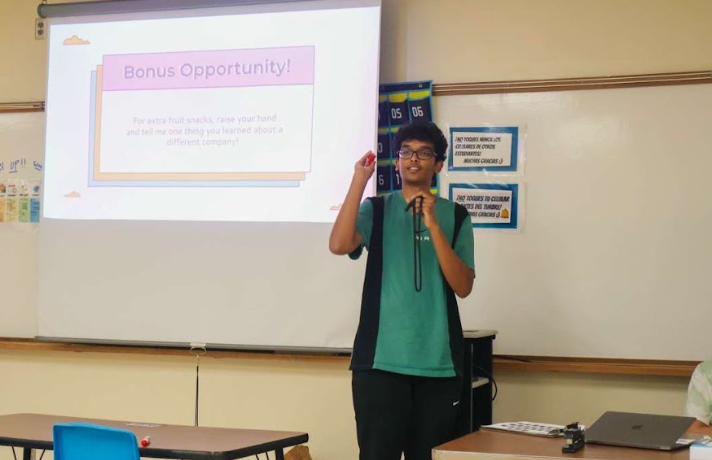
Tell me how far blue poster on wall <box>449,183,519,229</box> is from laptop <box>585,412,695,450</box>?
1480 millimetres

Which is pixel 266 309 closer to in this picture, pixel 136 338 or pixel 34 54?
pixel 136 338

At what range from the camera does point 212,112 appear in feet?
12.4

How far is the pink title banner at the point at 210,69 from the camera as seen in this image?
369 cm

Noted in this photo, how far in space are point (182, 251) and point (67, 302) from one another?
1.90ft

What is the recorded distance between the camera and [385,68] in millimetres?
3689

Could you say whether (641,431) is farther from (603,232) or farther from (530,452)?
(603,232)

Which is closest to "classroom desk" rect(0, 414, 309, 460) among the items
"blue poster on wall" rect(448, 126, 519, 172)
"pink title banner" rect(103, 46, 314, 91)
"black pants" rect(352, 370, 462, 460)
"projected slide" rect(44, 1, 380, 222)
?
"black pants" rect(352, 370, 462, 460)

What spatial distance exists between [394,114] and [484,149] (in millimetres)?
388

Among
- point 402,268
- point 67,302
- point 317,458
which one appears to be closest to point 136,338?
point 67,302

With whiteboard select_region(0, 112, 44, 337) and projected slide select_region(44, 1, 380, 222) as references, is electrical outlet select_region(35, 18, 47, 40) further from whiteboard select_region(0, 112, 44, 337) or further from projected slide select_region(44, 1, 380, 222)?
whiteboard select_region(0, 112, 44, 337)

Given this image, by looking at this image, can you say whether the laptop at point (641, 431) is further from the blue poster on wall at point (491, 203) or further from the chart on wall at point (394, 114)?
the chart on wall at point (394, 114)

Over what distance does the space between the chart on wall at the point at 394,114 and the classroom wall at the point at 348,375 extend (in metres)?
0.08

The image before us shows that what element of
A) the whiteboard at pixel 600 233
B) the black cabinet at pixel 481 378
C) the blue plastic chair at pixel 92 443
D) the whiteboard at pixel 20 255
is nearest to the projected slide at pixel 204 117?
the whiteboard at pixel 20 255

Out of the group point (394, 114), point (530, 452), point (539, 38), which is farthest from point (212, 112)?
point (530, 452)
